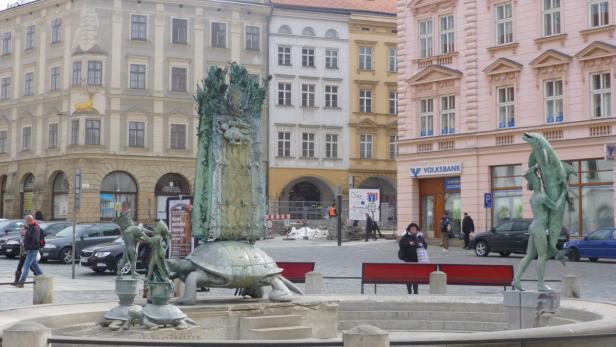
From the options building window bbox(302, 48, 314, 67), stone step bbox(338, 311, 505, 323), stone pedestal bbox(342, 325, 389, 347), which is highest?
building window bbox(302, 48, 314, 67)

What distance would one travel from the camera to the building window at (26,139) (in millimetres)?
60594

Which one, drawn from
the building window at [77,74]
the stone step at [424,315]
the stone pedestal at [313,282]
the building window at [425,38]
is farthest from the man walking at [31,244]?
the building window at [77,74]

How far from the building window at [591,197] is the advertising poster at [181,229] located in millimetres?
16693

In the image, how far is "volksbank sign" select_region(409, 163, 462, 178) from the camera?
41.0m

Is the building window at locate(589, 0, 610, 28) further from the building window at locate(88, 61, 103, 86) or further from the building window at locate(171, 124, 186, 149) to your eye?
the building window at locate(88, 61, 103, 86)

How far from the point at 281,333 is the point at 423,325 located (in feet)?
11.0

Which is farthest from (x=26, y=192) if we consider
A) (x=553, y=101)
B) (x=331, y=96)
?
(x=553, y=101)

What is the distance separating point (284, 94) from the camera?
6241 cm

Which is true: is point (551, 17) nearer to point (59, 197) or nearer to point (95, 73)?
point (95, 73)

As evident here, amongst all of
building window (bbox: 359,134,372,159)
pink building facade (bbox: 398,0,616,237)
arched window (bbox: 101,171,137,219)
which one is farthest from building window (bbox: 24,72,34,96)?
pink building facade (bbox: 398,0,616,237)

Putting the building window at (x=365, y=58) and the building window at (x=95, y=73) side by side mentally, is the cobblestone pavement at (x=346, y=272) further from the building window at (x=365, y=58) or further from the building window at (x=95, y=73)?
the building window at (x=365, y=58)

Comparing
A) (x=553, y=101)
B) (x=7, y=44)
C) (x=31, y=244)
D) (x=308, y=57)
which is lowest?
(x=31, y=244)

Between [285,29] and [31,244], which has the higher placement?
[285,29]

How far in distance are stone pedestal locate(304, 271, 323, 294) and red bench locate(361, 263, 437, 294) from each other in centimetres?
111
